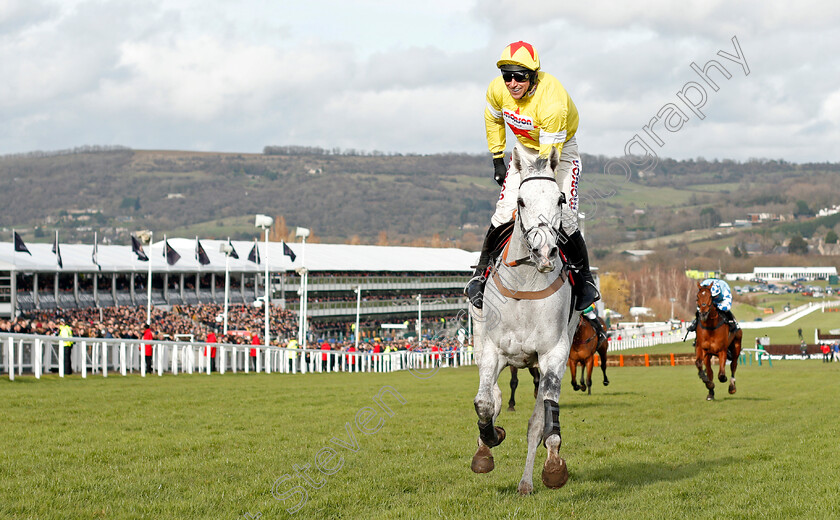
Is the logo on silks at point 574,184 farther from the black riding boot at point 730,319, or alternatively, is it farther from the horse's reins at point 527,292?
the black riding boot at point 730,319

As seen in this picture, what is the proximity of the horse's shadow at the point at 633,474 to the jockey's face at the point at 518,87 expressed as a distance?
3.91 m

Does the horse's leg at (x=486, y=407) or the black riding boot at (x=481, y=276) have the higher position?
the black riding boot at (x=481, y=276)

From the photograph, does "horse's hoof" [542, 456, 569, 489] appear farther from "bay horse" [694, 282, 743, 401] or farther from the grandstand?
the grandstand

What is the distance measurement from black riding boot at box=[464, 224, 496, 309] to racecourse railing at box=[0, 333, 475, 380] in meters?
16.9

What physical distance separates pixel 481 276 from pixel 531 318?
1196 mm

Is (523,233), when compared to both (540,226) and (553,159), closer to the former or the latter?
(540,226)

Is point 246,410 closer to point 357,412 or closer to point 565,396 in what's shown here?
point 357,412

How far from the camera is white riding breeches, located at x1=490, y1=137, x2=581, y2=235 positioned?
9164 millimetres

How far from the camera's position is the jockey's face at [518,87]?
904 cm

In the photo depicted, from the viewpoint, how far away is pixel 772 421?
15664mm

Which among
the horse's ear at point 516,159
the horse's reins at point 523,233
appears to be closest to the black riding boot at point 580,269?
the horse's reins at point 523,233

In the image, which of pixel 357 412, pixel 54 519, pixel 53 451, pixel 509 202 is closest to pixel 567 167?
pixel 509 202

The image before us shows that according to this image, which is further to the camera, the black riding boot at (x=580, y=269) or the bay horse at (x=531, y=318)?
the black riding boot at (x=580, y=269)

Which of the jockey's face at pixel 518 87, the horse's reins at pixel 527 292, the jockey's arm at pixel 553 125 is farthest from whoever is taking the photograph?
the jockey's face at pixel 518 87
